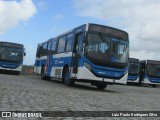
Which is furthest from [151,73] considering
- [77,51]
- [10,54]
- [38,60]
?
[77,51]

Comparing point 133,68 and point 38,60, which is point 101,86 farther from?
point 133,68

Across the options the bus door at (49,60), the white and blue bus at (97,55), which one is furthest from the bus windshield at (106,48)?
the bus door at (49,60)

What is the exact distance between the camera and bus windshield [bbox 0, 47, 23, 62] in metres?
35.8

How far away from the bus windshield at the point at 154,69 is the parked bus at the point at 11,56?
1255 centimetres

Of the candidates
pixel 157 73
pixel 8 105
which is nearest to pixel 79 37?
pixel 8 105

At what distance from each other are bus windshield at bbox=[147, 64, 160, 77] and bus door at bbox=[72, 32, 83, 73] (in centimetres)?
1990

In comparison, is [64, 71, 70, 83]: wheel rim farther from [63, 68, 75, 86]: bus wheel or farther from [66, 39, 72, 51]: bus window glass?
[66, 39, 72, 51]: bus window glass

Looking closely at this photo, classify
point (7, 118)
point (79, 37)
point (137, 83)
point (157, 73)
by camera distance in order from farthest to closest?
point (137, 83) < point (157, 73) < point (79, 37) < point (7, 118)

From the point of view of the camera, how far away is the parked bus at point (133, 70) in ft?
136

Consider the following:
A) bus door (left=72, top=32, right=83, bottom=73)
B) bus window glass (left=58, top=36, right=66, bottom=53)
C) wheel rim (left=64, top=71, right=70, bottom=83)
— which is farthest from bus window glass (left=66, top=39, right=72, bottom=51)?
wheel rim (left=64, top=71, right=70, bottom=83)

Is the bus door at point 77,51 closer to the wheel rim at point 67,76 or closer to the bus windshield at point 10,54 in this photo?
the wheel rim at point 67,76

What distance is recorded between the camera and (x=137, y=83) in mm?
42469

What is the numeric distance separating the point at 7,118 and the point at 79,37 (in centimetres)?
1347

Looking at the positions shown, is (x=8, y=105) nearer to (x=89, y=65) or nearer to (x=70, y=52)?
(x=89, y=65)
